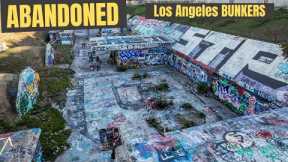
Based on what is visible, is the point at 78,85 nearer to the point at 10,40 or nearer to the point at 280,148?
the point at 10,40

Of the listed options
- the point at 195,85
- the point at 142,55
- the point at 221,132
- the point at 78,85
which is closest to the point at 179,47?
the point at 142,55

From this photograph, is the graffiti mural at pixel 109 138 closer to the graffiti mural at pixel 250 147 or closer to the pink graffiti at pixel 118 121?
the pink graffiti at pixel 118 121

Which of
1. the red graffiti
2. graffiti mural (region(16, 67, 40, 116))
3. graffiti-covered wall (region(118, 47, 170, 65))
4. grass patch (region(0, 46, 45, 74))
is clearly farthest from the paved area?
the red graffiti

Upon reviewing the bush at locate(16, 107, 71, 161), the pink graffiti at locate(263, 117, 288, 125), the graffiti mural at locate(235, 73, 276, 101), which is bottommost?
the bush at locate(16, 107, 71, 161)

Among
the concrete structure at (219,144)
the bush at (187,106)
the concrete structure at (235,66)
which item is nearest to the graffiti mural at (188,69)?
the concrete structure at (235,66)

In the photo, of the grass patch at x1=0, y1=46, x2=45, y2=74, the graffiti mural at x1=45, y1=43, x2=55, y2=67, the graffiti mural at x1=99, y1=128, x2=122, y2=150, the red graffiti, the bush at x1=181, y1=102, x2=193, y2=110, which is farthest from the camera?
the graffiti mural at x1=45, y1=43, x2=55, y2=67

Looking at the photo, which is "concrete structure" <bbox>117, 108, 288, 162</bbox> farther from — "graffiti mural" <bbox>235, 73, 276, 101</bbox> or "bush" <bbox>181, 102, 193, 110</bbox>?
"bush" <bbox>181, 102, 193, 110</bbox>
